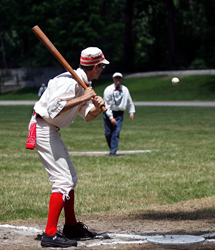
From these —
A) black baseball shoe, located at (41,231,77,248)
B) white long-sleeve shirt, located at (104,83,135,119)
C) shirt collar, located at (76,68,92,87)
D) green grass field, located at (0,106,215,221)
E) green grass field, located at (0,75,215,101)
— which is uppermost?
shirt collar, located at (76,68,92,87)

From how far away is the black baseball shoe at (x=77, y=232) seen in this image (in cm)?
462

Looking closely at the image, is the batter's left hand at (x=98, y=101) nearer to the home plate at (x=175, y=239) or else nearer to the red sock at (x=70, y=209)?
the red sock at (x=70, y=209)

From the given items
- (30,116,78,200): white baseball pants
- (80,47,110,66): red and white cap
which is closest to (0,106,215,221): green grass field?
(30,116,78,200): white baseball pants

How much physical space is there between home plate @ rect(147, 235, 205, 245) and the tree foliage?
45.6 meters

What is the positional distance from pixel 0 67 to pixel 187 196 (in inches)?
2563

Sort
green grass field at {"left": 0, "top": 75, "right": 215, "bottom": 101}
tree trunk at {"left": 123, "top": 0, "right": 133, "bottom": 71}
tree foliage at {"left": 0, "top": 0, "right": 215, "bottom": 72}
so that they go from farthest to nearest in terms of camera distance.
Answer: tree trunk at {"left": 123, "top": 0, "right": 133, "bottom": 71} → tree foliage at {"left": 0, "top": 0, "right": 215, "bottom": 72} → green grass field at {"left": 0, "top": 75, "right": 215, "bottom": 101}

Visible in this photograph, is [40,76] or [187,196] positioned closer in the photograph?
[187,196]

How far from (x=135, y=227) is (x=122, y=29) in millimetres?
50853

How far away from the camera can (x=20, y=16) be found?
54.8m

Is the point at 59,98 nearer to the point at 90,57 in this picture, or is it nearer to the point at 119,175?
the point at 90,57

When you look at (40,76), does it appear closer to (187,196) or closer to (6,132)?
(6,132)

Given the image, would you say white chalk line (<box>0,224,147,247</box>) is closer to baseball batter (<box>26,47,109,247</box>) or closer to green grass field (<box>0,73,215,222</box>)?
baseball batter (<box>26,47,109,247</box>)

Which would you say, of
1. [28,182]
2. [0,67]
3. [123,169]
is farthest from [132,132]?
[0,67]

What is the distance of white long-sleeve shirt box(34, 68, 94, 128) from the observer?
166 inches
